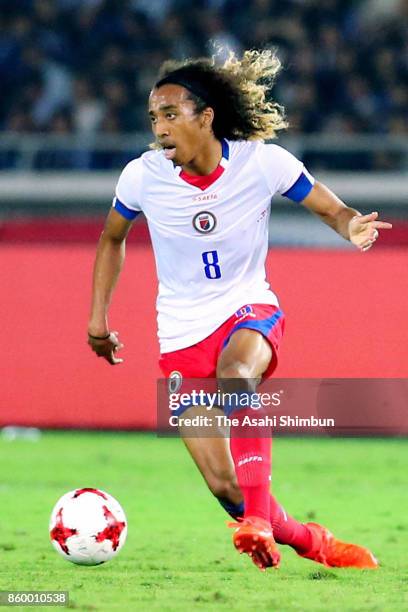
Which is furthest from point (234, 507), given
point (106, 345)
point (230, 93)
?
point (230, 93)

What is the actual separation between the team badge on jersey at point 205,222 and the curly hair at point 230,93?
1.19 ft

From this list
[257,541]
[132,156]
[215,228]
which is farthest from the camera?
[132,156]

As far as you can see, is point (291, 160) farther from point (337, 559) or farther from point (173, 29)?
point (173, 29)

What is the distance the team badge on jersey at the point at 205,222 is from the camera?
5.80 m

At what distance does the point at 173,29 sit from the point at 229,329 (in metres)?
9.51

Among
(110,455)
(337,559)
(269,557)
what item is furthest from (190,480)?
(269,557)

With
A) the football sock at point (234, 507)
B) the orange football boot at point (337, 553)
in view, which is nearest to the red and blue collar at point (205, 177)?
the football sock at point (234, 507)

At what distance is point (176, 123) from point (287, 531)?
1.73m

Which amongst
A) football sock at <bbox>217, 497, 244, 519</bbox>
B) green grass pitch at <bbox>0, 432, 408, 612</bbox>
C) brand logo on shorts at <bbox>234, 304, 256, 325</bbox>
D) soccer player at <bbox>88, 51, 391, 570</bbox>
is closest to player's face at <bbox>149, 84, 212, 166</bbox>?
soccer player at <bbox>88, 51, 391, 570</bbox>

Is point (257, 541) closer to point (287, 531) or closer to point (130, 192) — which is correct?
point (287, 531)

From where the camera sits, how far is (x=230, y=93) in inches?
235

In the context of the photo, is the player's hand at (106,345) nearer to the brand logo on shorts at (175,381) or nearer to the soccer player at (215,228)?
the soccer player at (215,228)

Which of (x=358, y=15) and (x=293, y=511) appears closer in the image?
(x=293, y=511)

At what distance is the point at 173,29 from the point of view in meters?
14.7
